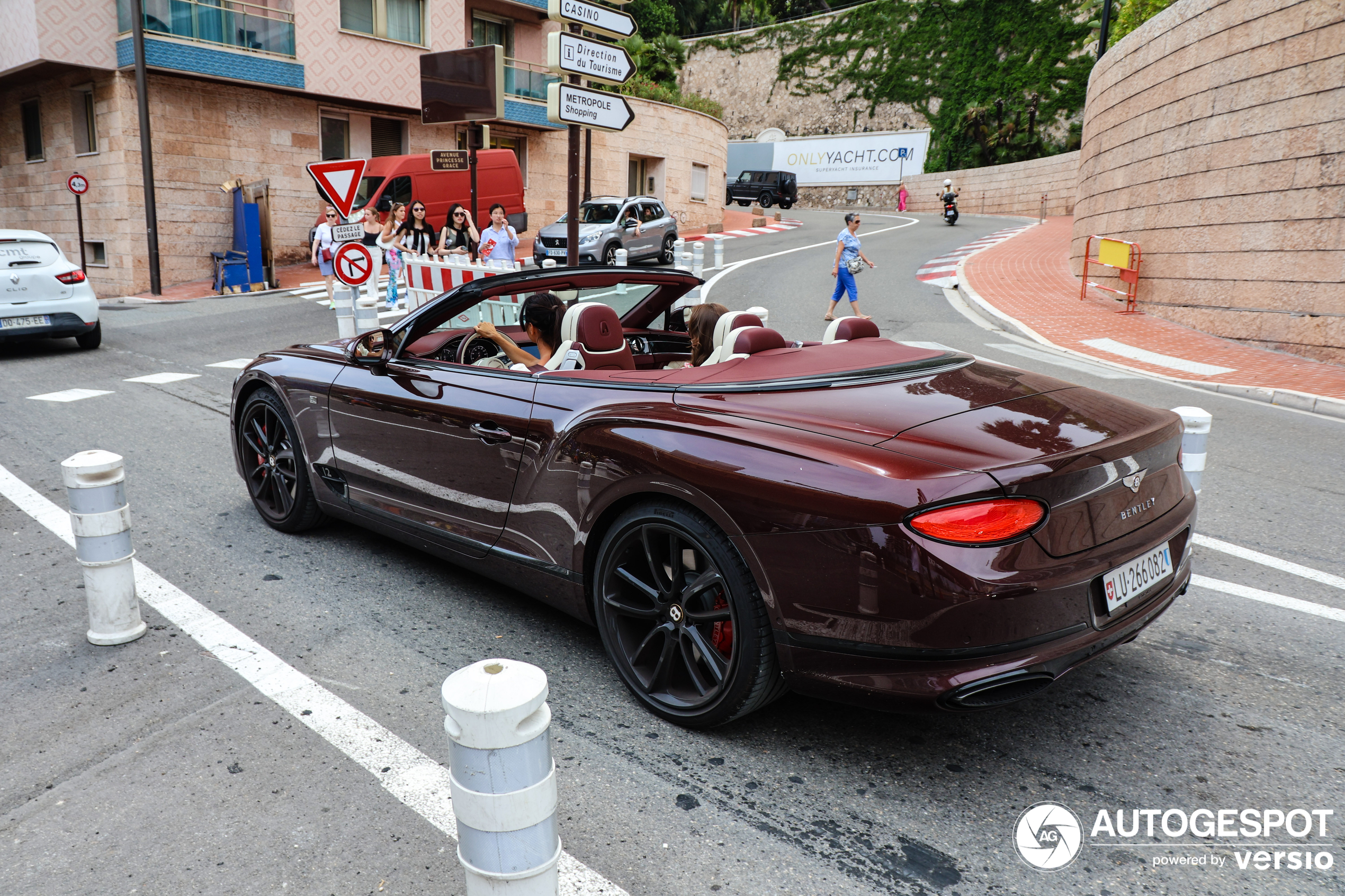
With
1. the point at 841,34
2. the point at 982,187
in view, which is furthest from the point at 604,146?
the point at 841,34

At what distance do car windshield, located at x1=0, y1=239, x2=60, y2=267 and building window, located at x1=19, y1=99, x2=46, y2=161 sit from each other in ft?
51.4

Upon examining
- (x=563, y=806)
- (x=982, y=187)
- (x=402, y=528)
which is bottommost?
(x=563, y=806)

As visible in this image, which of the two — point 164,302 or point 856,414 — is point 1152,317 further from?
point 164,302

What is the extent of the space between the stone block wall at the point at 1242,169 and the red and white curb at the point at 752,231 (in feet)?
50.9

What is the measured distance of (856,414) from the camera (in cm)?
282

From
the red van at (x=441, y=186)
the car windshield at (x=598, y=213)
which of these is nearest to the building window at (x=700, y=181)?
the red van at (x=441, y=186)

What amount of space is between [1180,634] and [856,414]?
6.27 ft

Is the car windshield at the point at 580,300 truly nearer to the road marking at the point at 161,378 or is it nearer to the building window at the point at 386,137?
the road marking at the point at 161,378

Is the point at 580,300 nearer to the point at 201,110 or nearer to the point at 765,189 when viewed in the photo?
the point at 201,110

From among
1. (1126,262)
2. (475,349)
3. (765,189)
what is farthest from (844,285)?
(765,189)

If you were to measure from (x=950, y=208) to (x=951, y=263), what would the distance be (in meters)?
13.9

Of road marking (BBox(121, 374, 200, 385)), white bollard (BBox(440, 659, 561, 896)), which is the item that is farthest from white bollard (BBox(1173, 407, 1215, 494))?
road marking (BBox(121, 374, 200, 385))

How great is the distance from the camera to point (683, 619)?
292 centimetres

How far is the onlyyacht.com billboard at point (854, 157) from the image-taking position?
50188 mm
